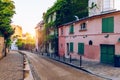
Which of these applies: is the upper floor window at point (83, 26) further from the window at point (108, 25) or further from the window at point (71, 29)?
the window at point (108, 25)

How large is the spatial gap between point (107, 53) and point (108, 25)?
9.23ft

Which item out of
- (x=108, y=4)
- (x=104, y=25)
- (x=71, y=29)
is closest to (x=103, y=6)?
(x=108, y=4)

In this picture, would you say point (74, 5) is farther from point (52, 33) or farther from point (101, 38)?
point (101, 38)

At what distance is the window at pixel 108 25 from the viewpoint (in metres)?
21.9

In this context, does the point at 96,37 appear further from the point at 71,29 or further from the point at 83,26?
the point at 71,29

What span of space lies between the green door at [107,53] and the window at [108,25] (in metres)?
1.59

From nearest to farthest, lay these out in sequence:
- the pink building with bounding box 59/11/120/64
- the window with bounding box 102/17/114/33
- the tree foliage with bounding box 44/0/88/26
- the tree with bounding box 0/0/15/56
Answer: the pink building with bounding box 59/11/120/64 < the window with bounding box 102/17/114/33 < the tree with bounding box 0/0/15/56 < the tree foliage with bounding box 44/0/88/26

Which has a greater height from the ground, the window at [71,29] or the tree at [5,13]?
the tree at [5,13]

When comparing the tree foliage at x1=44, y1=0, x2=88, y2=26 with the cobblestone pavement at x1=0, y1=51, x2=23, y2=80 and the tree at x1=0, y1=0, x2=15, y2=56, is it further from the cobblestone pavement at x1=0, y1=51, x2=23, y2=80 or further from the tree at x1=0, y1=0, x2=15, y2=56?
the cobblestone pavement at x1=0, y1=51, x2=23, y2=80

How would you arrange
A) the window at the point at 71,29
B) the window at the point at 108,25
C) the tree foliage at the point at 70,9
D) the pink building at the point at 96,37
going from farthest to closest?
the tree foliage at the point at 70,9 → the window at the point at 71,29 → the window at the point at 108,25 → the pink building at the point at 96,37

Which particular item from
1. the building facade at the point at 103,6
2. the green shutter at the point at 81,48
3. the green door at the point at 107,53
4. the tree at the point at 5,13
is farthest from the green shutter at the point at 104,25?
the tree at the point at 5,13

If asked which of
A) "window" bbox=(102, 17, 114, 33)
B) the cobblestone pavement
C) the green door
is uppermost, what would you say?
"window" bbox=(102, 17, 114, 33)

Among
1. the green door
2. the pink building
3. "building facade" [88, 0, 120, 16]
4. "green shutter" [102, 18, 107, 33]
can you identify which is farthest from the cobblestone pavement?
"building facade" [88, 0, 120, 16]

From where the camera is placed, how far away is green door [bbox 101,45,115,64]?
2201 centimetres
